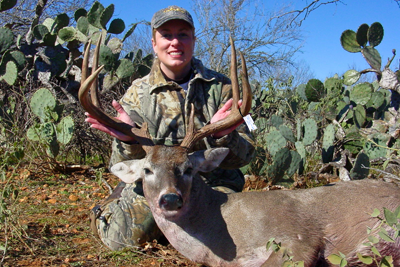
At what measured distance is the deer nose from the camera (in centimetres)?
284

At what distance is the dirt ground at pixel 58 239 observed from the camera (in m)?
3.36

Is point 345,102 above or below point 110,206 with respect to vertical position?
above

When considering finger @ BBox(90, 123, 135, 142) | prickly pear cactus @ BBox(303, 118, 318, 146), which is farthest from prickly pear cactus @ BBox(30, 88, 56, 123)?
prickly pear cactus @ BBox(303, 118, 318, 146)

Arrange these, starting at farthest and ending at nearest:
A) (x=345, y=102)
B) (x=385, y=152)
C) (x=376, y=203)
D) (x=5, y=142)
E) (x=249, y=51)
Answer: (x=249, y=51) < (x=345, y=102) < (x=5, y=142) < (x=385, y=152) < (x=376, y=203)

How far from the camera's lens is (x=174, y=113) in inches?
167

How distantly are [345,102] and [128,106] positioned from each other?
510 centimetres

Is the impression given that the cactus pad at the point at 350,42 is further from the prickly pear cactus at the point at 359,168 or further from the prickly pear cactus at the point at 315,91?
the prickly pear cactus at the point at 359,168

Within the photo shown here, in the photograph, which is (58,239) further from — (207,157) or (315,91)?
(315,91)

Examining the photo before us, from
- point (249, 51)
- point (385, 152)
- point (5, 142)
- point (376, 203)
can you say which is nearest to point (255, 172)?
point (385, 152)

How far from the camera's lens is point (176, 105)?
14.0 feet

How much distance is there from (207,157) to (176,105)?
105cm

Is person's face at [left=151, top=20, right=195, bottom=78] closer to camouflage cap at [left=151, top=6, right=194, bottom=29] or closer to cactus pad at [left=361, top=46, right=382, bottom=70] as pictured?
camouflage cap at [left=151, top=6, right=194, bottom=29]

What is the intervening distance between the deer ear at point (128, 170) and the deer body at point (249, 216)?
0.03 metres

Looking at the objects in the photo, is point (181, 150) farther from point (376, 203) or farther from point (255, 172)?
point (255, 172)
